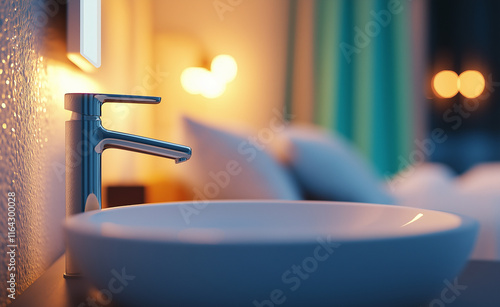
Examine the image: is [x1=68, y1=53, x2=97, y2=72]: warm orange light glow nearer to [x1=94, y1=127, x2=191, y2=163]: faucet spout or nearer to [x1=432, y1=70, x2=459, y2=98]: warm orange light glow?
[x1=94, y1=127, x2=191, y2=163]: faucet spout

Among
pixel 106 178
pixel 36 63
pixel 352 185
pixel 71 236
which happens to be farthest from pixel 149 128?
pixel 71 236

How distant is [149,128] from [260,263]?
1726 millimetres

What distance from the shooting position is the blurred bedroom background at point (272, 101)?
0.62 m

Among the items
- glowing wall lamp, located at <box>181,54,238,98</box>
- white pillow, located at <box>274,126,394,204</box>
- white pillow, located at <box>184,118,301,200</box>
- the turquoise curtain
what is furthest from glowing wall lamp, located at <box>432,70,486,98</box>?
white pillow, located at <box>184,118,301,200</box>

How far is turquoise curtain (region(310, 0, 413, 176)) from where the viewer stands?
3246 millimetres

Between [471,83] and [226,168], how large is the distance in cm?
267

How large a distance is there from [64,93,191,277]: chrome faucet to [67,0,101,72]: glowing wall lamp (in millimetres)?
179

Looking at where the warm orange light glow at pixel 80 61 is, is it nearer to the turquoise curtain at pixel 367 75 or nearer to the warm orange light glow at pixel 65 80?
the warm orange light glow at pixel 65 80

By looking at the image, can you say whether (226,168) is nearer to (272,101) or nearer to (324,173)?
(324,173)

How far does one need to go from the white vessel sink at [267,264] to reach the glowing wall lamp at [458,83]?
126 inches

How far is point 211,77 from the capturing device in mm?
2695

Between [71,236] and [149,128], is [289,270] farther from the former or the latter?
[149,128]

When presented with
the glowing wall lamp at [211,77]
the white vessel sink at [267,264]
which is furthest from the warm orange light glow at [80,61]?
the glowing wall lamp at [211,77]

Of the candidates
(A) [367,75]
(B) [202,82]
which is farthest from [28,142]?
(A) [367,75]
